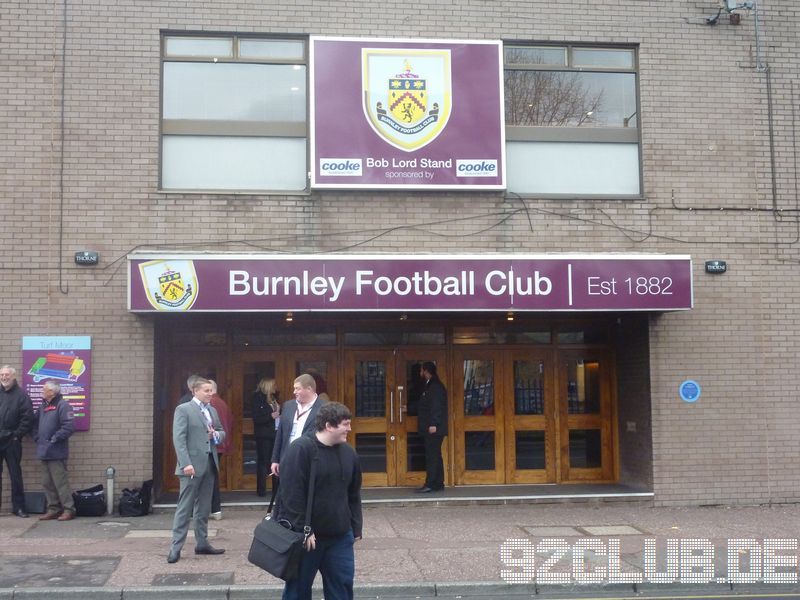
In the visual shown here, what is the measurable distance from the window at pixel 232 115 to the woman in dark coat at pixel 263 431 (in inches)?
118

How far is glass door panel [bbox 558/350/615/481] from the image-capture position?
46.4 feet

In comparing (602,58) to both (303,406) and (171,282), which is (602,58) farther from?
(303,406)

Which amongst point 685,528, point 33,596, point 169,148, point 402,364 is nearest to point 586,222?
point 402,364

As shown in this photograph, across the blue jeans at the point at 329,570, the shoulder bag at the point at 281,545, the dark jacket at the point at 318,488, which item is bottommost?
the blue jeans at the point at 329,570

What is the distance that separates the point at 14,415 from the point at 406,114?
636cm

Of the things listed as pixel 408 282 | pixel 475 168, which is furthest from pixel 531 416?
pixel 475 168

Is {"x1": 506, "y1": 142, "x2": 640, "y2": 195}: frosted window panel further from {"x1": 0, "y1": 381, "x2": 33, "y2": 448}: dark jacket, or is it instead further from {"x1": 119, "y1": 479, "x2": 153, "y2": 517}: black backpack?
{"x1": 0, "y1": 381, "x2": 33, "y2": 448}: dark jacket

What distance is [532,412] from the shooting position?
14.1m

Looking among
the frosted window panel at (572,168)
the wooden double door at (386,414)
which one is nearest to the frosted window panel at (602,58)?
the frosted window panel at (572,168)

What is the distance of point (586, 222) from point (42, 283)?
288 inches

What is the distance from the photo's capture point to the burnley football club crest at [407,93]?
498 inches

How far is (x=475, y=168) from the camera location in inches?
500

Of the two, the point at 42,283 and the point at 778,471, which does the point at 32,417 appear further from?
the point at 778,471

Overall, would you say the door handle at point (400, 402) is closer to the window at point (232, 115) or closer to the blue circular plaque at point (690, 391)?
the window at point (232, 115)
